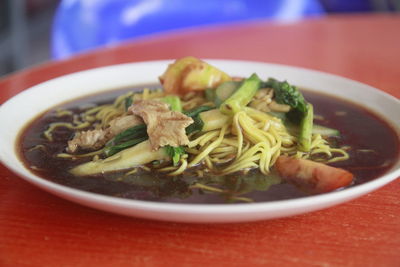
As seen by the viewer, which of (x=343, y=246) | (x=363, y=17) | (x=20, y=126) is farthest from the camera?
(x=363, y=17)

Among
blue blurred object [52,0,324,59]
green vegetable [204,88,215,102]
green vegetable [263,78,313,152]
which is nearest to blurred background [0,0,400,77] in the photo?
blue blurred object [52,0,324,59]

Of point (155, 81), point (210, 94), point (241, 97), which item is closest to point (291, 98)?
point (241, 97)

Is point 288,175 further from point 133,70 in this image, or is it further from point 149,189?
point 133,70

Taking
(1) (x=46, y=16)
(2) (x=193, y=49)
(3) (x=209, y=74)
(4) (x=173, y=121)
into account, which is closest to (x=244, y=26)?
(2) (x=193, y=49)

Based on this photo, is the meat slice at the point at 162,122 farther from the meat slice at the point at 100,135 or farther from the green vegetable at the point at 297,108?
the green vegetable at the point at 297,108

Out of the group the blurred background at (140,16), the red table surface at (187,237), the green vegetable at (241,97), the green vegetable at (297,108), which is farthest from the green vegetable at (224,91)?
the blurred background at (140,16)

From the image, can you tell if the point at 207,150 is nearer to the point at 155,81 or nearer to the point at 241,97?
the point at 241,97
